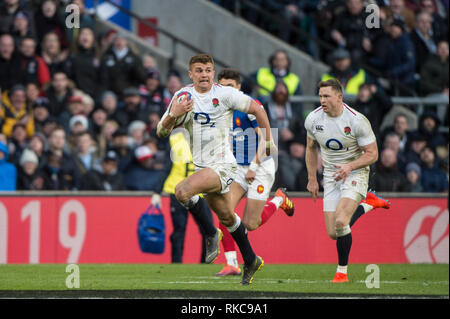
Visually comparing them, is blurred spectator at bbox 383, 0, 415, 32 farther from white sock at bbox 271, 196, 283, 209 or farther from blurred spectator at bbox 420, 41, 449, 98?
white sock at bbox 271, 196, 283, 209

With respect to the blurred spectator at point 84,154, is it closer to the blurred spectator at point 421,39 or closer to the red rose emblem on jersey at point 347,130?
the red rose emblem on jersey at point 347,130

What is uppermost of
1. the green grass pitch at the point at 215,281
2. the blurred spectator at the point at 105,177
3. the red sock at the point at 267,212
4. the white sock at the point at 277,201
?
the blurred spectator at the point at 105,177

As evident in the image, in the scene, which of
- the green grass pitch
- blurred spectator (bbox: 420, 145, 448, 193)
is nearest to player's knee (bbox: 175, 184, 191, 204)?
the green grass pitch

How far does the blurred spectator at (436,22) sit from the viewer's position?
1952 centimetres

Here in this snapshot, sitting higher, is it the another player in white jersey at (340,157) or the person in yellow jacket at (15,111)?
the person in yellow jacket at (15,111)

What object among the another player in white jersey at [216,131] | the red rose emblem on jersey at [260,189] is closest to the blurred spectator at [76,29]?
the red rose emblem on jersey at [260,189]

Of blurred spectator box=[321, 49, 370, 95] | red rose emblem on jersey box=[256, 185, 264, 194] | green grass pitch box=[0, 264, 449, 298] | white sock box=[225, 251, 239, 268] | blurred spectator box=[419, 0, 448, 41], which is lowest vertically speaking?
green grass pitch box=[0, 264, 449, 298]

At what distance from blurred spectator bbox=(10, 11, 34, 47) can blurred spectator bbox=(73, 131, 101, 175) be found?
Answer: 2409 mm

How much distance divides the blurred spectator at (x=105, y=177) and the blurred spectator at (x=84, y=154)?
112 millimetres

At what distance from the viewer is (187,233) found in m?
15.4

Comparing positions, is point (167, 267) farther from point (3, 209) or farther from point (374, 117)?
point (374, 117)

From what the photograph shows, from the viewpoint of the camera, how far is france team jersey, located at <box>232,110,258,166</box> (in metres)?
11.9

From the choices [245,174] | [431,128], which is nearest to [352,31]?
[431,128]

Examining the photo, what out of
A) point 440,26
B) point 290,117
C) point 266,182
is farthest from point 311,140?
point 440,26
